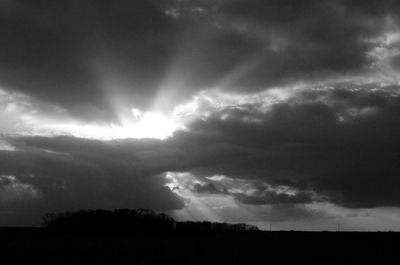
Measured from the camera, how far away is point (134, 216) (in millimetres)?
193250

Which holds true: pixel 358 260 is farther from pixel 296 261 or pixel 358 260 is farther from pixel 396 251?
pixel 396 251

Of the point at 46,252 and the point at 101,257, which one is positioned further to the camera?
the point at 46,252

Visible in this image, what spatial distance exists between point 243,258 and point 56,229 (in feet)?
399

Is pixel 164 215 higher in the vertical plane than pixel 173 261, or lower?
higher

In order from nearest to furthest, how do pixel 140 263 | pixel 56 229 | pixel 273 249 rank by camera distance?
pixel 140 263, pixel 273 249, pixel 56 229

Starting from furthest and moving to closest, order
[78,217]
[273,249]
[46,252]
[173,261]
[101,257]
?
1. [78,217]
2. [273,249]
3. [46,252]
4. [101,257]
5. [173,261]

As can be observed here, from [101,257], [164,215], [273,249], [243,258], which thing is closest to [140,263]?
[101,257]

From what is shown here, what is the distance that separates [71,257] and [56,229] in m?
115

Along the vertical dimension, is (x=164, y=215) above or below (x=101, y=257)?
above

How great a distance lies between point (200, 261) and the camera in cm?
5453

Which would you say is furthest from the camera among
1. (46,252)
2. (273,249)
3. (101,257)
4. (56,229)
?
(56,229)

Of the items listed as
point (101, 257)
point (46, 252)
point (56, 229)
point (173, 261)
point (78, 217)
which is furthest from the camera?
point (78, 217)

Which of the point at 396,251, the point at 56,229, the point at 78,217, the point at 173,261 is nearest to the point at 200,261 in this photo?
the point at 173,261

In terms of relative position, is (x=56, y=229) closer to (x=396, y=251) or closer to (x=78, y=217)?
(x=78, y=217)
